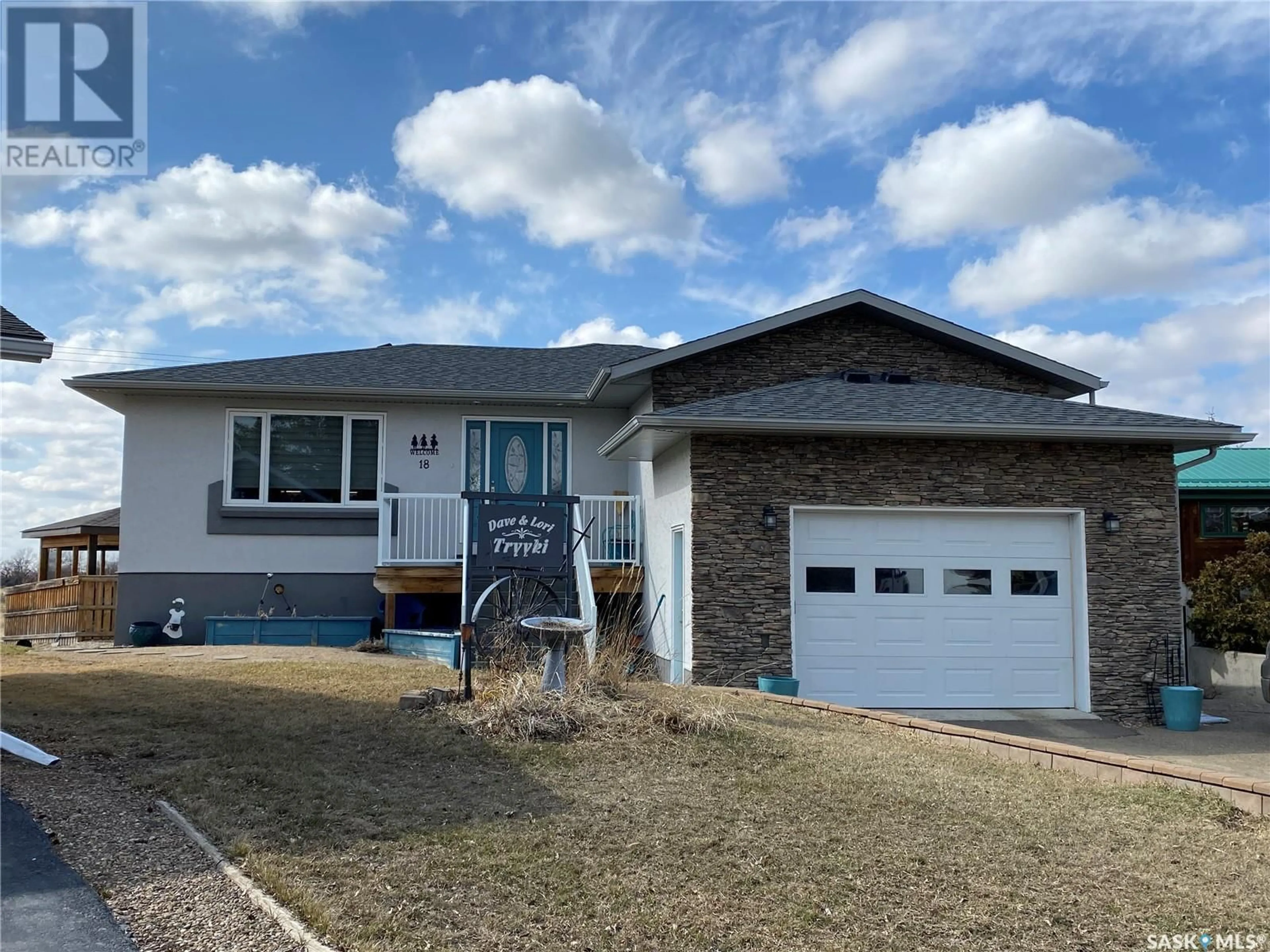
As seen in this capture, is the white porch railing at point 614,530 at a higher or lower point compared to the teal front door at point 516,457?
lower

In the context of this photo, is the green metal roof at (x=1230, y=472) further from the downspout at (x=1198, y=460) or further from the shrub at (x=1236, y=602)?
the downspout at (x=1198, y=460)

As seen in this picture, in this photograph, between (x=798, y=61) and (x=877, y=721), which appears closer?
(x=877, y=721)

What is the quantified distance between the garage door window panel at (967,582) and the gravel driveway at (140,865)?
29.2ft

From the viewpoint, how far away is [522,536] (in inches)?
464

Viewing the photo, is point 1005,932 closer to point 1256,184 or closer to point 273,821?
point 273,821

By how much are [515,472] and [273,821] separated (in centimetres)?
1083

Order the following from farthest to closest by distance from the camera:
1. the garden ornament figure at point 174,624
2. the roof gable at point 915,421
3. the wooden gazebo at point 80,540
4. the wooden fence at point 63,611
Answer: the wooden gazebo at point 80,540 → the wooden fence at point 63,611 → the garden ornament figure at point 174,624 → the roof gable at point 915,421

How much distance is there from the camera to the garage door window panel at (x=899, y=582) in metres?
11.5

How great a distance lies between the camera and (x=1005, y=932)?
163 inches

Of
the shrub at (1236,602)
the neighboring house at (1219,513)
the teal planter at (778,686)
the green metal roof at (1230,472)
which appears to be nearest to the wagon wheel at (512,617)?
the teal planter at (778,686)

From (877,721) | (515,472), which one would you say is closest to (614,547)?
(515,472)

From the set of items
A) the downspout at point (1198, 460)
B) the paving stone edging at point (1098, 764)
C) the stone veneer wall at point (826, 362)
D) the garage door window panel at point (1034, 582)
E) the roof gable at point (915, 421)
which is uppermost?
the stone veneer wall at point (826, 362)

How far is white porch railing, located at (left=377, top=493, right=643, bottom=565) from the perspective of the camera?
45.7ft

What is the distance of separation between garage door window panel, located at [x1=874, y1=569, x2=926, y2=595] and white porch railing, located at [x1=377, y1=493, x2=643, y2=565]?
3.68 m
